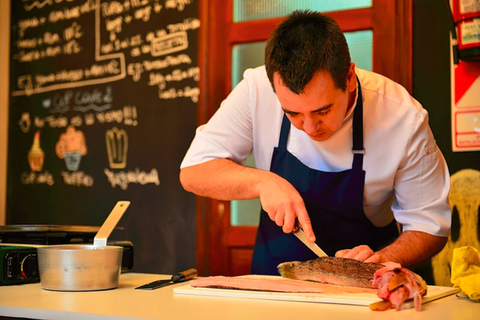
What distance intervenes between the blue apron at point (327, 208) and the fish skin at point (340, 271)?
0.45 metres

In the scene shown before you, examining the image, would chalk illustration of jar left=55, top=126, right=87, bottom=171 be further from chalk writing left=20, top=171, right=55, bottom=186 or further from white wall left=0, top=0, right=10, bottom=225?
white wall left=0, top=0, right=10, bottom=225

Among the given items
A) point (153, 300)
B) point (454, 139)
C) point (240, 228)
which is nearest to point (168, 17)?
point (240, 228)

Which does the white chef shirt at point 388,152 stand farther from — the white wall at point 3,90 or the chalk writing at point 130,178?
the white wall at point 3,90

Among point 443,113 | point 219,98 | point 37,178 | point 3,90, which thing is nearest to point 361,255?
point 443,113

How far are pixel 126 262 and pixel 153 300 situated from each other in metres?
0.52

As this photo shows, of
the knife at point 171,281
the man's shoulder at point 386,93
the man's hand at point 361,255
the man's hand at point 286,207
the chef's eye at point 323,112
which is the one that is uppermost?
the man's shoulder at point 386,93

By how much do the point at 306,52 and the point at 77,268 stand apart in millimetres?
795

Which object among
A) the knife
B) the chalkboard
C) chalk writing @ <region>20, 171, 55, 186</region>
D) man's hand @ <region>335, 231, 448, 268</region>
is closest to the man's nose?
man's hand @ <region>335, 231, 448, 268</region>

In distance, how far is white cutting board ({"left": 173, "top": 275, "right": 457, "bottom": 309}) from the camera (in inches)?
45.9

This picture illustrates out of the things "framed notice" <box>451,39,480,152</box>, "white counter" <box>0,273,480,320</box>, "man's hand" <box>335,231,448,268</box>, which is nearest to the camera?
"white counter" <box>0,273,480,320</box>

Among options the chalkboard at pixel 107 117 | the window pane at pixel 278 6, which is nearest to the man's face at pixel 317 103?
the window pane at pixel 278 6

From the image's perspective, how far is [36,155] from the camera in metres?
3.56

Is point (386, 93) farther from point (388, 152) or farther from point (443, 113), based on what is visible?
point (443, 113)

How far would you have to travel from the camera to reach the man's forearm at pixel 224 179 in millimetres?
1745
